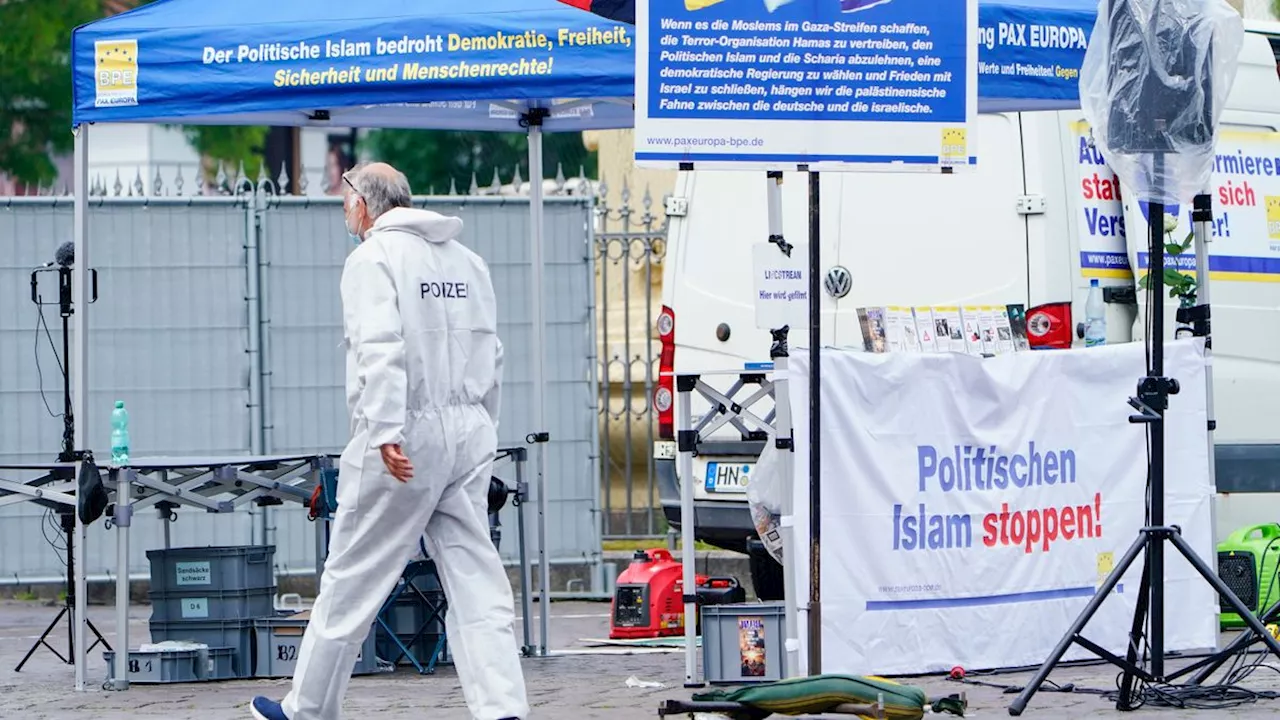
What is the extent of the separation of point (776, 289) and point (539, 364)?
8.78 feet

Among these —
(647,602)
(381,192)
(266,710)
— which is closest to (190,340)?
(647,602)

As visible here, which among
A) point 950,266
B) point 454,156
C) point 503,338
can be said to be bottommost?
point 503,338

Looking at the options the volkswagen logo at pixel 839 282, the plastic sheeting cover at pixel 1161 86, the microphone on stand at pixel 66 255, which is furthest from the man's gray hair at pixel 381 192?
the volkswagen logo at pixel 839 282

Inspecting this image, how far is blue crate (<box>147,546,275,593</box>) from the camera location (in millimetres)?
9516

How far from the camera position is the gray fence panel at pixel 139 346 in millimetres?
12875

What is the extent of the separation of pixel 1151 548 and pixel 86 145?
474 cm

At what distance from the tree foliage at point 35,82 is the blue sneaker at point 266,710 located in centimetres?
1489

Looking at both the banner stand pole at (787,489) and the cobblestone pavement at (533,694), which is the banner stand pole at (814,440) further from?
the cobblestone pavement at (533,694)

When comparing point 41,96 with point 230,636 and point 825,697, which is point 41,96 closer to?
point 230,636

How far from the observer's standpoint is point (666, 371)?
35.2ft

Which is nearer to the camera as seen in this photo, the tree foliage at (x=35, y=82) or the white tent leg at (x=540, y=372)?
the white tent leg at (x=540, y=372)

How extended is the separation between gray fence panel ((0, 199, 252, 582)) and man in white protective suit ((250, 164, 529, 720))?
597 cm

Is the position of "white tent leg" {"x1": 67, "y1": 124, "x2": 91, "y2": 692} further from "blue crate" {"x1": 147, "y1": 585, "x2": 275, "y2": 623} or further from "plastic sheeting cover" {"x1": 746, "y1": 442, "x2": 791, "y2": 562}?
"plastic sheeting cover" {"x1": 746, "y1": 442, "x2": 791, "y2": 562}

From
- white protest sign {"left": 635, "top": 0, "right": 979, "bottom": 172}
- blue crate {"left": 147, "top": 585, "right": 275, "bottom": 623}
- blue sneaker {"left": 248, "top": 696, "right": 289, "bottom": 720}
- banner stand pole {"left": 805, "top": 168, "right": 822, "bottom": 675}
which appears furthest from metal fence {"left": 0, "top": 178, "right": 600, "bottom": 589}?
blue sneaker {"left": 248, "top": 696, "right": 289, "bottom": 720}
